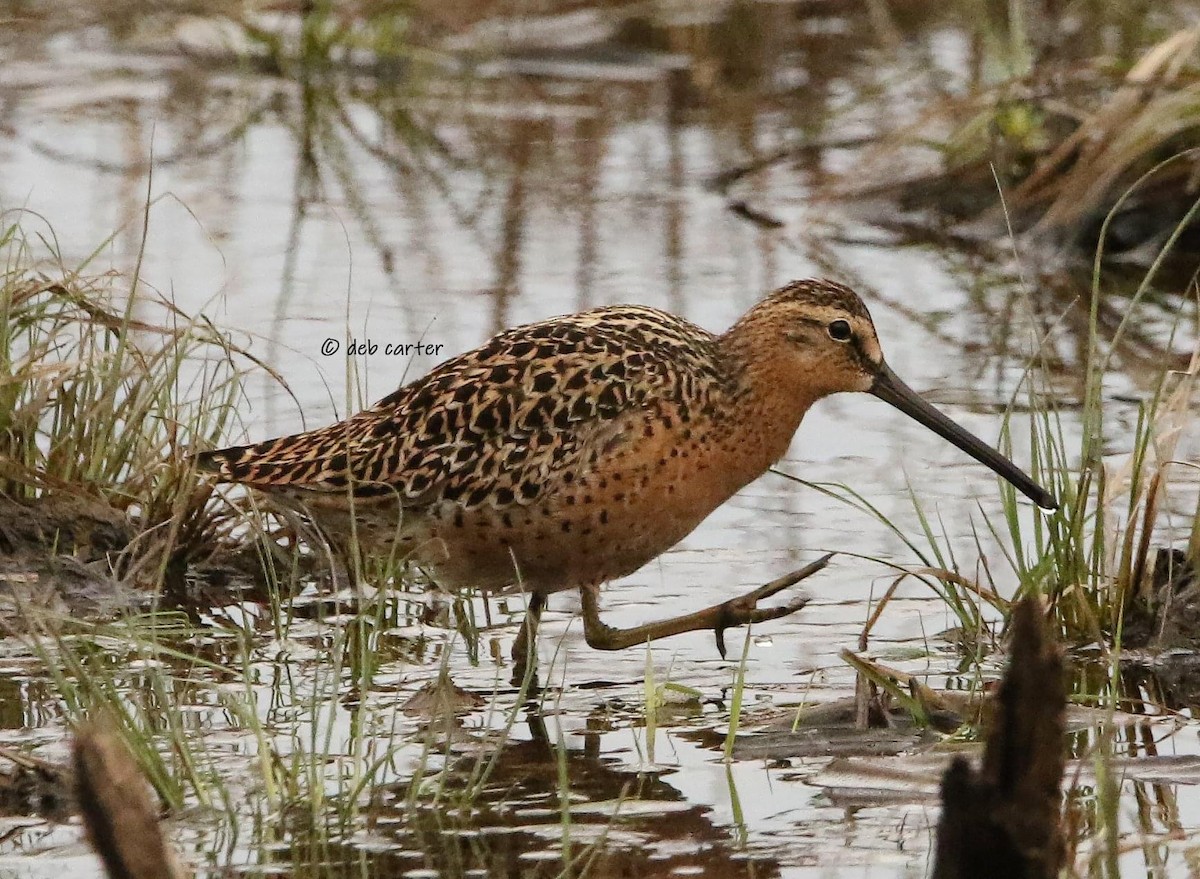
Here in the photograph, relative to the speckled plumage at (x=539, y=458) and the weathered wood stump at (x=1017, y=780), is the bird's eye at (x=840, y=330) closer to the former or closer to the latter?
the speckled plumage at (x=539, y=458)

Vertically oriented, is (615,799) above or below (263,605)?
below

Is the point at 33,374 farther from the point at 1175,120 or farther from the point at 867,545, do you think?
the point at 1175,120

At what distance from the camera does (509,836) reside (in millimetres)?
4469

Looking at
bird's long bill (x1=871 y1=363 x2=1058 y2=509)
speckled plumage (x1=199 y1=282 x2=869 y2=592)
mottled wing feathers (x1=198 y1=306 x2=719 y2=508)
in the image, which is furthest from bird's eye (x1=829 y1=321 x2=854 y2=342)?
mottled wing feathers (x1=198 y1=306 x2=719 y2=508)

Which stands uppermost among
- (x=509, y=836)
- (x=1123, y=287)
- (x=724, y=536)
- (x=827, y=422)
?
(x=1123, y=287)

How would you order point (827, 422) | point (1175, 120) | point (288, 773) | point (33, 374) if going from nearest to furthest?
1. point (288, 773)
2. point (33, 374)
3. point (827, 422)
4. point (1175, 120)

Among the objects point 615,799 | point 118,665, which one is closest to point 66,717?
point 118,665

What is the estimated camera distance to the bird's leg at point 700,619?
5617 millimetres

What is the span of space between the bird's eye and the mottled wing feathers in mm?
359

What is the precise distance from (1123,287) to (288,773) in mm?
5852

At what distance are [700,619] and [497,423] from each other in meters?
0.67

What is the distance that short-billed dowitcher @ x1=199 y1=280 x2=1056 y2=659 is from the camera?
5.55 m

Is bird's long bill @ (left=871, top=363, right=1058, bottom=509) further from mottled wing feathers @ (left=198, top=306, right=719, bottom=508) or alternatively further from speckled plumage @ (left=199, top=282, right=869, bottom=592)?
mottled wing feathers @ (left=198, top=306, right=719, bottom=508)

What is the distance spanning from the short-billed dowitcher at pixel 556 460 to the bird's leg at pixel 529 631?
0.01m
